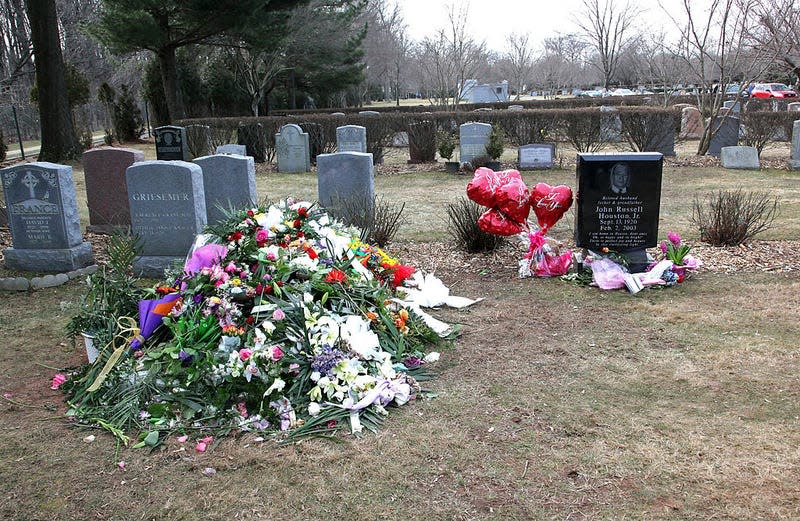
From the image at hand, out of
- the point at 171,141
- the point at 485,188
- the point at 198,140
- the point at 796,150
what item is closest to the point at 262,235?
the point at 485,188

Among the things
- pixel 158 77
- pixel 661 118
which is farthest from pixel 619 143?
pixel 158 77

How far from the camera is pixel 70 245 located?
770 centimetres

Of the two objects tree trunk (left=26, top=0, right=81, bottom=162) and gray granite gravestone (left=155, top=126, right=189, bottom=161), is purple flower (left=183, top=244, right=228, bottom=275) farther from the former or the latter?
tree trunk (left=26, top=0, right=81, bottom=162)

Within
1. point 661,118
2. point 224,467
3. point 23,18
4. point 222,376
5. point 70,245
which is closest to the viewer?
point 224,467

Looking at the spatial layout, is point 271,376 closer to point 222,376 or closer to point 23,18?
point 222,376

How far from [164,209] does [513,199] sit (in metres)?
3.75

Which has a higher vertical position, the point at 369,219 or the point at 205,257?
the point at 205,257

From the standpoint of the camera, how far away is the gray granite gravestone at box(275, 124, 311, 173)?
16.9 m

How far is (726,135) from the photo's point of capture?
1750cm

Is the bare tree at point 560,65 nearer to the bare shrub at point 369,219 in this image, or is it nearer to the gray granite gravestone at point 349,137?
the gray granite gravestone at point 349,137

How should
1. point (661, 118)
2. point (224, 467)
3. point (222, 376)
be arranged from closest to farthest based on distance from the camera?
point (224, 467) → point (222, 376) → point (661, 118)

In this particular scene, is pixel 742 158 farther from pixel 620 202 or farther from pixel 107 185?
pixel 107 185

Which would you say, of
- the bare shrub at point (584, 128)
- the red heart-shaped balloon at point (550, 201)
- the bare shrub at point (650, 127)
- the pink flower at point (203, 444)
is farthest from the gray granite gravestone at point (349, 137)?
the pink flower at point (203, 444)

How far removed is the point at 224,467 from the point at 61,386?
1.60 m
